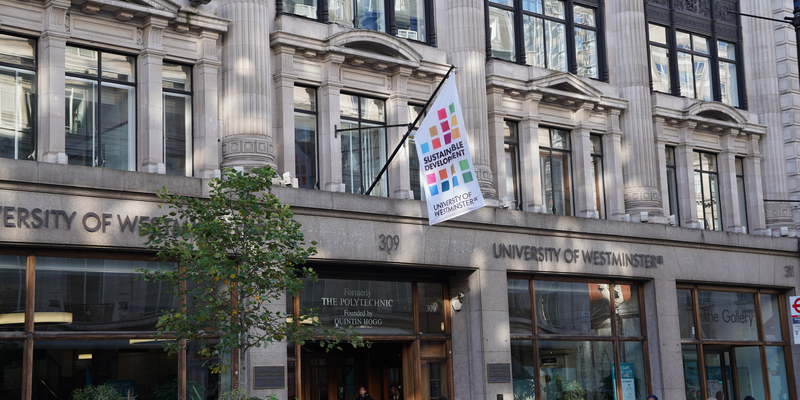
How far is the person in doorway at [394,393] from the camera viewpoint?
2335cm

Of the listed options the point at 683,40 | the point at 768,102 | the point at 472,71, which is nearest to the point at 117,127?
the point at 472,71

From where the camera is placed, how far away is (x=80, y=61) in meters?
18.9

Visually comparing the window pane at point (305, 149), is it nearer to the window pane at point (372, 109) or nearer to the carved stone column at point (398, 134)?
the window pane at point (372, 109)

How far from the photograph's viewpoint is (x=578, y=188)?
27.0 m

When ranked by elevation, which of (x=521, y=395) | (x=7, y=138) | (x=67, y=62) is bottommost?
(x=521, y=395)

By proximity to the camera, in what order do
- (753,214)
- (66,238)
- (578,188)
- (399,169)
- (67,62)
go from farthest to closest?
(753,214) → (578,188) → (399,169) → (67,62) → (66,238)

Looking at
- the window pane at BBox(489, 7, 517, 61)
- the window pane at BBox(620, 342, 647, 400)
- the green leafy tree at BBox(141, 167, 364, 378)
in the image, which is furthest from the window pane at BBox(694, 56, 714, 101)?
the green leafy tree at BBox(141, 167, 364, 378)

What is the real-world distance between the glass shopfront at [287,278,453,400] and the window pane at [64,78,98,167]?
5.68 metres

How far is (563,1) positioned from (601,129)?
4052mm

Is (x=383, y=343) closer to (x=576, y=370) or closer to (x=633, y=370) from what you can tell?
(x=576, y=370)

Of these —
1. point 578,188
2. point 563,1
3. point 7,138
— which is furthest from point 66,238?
point 563,1

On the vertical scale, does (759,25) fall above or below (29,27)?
above

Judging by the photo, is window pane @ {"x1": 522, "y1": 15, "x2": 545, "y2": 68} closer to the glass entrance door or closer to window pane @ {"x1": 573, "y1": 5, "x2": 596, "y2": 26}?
window pane @ {"x1": 573, "y1": 5, "x2": 596, "y2": 26}

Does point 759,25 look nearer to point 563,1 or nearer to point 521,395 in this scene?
point 563,1
